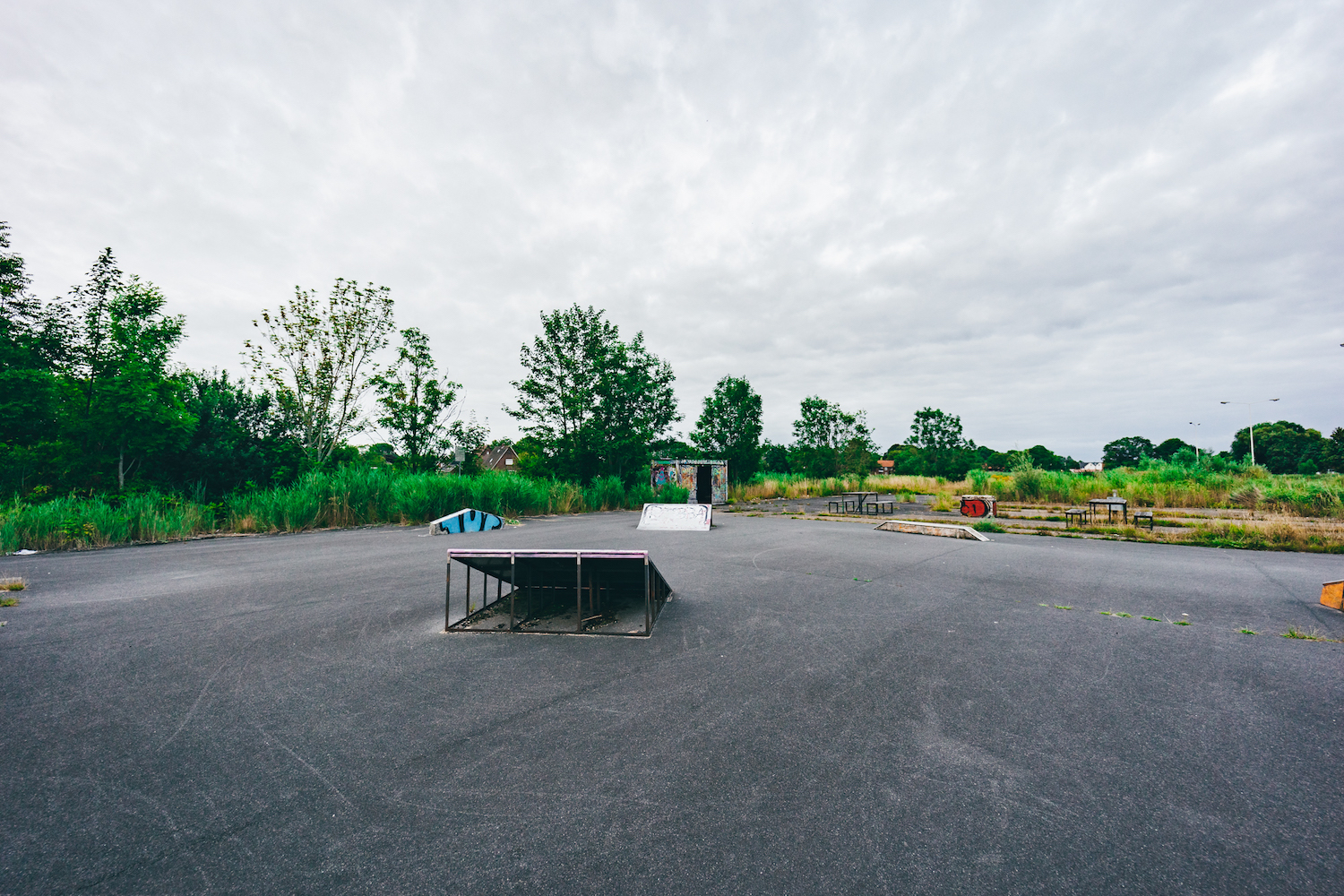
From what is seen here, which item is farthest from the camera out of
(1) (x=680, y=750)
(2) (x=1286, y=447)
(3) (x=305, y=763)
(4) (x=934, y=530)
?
(2) (x=1286, y=447)

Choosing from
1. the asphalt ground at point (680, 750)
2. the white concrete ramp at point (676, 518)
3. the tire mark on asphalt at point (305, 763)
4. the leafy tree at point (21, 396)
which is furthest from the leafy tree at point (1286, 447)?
the leafy tree at point (21, 396)

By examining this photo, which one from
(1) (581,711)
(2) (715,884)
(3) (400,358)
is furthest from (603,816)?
(3) (400,358)

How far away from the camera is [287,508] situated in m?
13.7

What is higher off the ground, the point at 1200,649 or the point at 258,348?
the point at 258,348

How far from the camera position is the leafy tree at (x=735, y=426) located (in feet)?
127

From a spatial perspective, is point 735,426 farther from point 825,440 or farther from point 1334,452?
point 1334,452

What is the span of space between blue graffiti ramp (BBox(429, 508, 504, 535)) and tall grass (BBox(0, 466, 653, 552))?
7.62 ft

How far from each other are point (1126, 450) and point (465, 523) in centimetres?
9427

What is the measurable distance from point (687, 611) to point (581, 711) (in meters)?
2.52

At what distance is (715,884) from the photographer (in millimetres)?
1961

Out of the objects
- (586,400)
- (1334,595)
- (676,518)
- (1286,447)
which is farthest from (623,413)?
(1286,447)

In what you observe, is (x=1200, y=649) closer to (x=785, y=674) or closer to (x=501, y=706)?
(x=785, y=674)

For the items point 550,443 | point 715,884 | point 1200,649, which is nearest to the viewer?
point 715,884

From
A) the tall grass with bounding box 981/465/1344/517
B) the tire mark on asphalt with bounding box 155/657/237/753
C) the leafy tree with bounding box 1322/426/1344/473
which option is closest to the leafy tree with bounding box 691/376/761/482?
the tall grass with bounding box 981/465/1344/517
